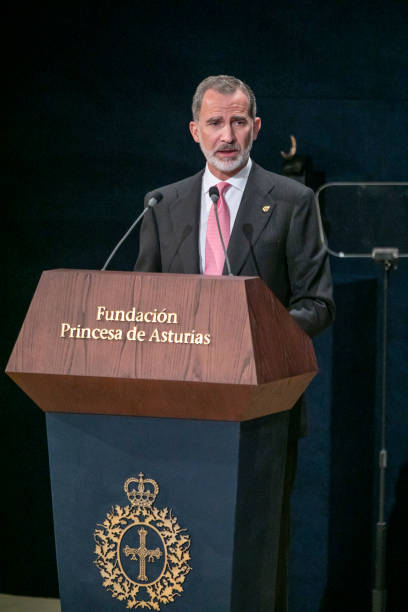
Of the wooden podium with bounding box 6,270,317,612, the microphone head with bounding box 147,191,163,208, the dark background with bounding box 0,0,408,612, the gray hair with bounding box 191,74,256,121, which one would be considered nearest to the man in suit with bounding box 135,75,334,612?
the gray hair with bounding box 191,74,256,121

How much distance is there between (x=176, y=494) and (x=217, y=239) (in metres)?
0.70

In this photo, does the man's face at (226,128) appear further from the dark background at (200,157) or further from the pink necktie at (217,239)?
the dark background at (200,157)

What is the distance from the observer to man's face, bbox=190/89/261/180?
2371mm

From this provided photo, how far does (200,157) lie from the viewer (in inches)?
155

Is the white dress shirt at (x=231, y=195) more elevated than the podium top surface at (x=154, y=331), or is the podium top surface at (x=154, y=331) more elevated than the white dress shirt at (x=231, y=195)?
the white dress shirt at (x=231, y=195)

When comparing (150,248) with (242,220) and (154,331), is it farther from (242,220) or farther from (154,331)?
(154,331)

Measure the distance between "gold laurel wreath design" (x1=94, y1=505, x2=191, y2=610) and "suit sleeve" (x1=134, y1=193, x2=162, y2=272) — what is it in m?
0.75

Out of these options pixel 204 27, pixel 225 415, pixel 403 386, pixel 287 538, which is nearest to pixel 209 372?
pixel 225 415

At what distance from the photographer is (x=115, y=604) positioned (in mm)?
1944

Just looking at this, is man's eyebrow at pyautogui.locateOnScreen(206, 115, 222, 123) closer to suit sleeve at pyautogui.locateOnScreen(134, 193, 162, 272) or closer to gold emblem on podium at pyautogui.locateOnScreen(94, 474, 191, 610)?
suit sleeve at pyautogui.locateOnScreen(134, 193, 162, 272)

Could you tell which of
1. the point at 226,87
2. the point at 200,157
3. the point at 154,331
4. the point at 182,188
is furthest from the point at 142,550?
the point at 200,157

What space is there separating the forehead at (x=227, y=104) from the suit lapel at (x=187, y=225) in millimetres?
184

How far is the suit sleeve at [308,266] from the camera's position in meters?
2.35

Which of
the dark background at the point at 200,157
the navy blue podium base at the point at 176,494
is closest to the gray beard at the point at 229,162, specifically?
the navy blue podium base at the point at 176,494
